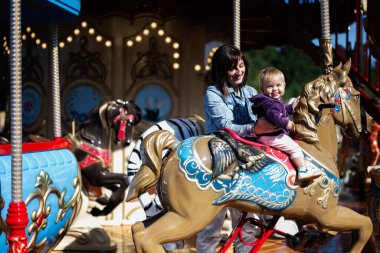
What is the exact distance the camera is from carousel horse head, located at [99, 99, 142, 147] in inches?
241

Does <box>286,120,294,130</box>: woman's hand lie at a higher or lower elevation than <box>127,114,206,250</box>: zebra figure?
higher

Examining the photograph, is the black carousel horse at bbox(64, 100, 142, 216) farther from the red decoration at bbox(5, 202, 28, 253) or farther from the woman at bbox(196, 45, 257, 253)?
the red decoration at bbox(5, 202, 28, 253)

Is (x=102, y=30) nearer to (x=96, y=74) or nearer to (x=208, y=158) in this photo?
(x=96, y=74)

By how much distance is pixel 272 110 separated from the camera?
10.5 ft

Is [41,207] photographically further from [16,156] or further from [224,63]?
[224,63]

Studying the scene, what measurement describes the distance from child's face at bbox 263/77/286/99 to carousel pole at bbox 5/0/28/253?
1.36 meters

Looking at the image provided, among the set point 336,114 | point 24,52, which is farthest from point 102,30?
point 336,114

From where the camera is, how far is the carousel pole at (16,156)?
311cm

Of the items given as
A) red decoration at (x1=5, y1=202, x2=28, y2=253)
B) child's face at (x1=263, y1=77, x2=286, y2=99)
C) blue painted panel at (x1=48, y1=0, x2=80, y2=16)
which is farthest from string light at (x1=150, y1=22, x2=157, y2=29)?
red decoration at (x1=5, y1=202, x2=28, y2=253)

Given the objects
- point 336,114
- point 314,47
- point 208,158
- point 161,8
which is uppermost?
point 161,8

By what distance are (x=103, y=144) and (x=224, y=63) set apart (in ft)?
9.12

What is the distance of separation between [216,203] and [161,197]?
0.99 feet

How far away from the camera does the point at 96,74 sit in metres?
7.25

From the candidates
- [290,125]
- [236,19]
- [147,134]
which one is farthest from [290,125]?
[147,134]
